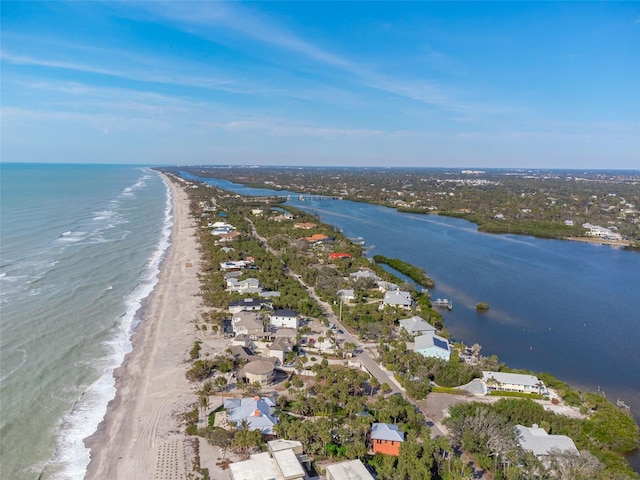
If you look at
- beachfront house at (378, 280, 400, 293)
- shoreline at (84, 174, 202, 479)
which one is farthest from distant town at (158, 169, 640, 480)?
shoreline at (84, 174, 202, 479)

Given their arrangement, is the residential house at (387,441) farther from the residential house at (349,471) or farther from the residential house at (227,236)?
the residential house at (227,236)

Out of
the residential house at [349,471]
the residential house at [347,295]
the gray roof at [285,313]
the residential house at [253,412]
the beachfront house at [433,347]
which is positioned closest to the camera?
the residential house at [349,471]

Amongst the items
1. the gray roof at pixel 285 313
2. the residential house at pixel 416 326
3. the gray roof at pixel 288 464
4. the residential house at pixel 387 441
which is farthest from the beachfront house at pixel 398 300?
the gray roof at pixel 288 464

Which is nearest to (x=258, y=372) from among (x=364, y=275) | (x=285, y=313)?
(x=285, y=313)

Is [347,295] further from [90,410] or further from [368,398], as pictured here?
[90,410]

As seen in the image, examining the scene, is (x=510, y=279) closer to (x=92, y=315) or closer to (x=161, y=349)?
(x=161, y=349)

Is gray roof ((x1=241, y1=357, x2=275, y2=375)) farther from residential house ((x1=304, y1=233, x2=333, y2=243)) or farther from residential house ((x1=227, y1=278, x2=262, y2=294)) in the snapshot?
residential house ((x1=304, y1=233, x2=333, y2=243))
